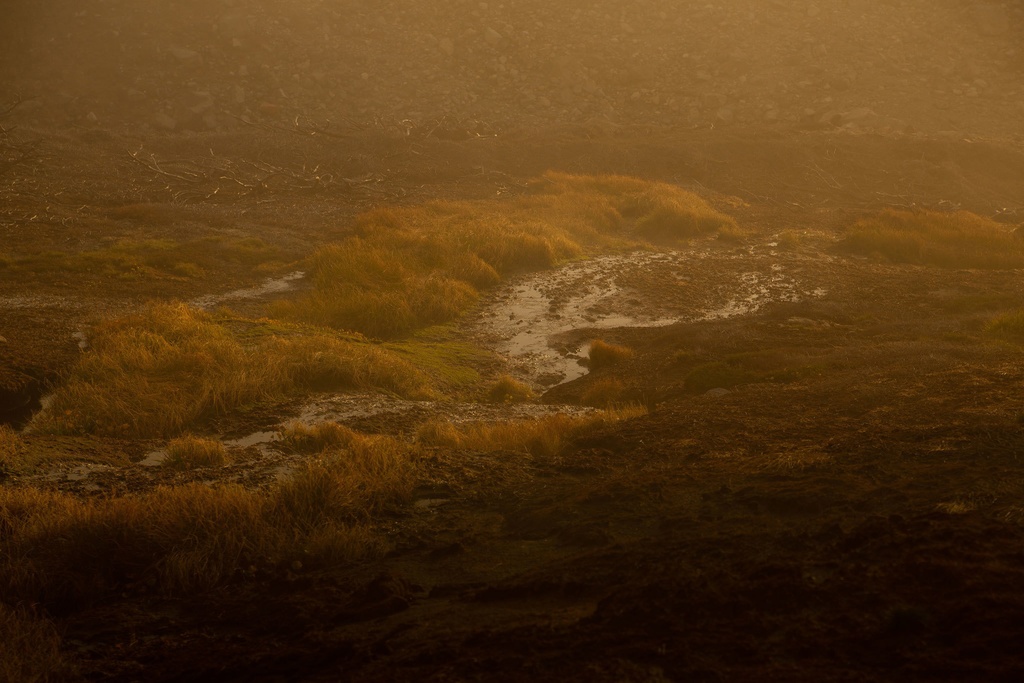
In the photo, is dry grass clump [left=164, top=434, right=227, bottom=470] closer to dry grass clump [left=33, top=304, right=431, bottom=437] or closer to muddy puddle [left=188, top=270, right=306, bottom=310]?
dry grass clump [left=33, top=304, right=431, bottom=437]

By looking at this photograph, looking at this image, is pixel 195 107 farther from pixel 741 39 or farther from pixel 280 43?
pixel 741 39

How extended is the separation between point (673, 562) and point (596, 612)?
715 millimetres

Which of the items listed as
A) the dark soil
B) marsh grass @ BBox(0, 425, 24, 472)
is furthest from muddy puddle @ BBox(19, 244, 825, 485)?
marsh grass @ BBox(0, 425, 24, 472)

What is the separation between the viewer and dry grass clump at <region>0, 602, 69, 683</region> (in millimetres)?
5633

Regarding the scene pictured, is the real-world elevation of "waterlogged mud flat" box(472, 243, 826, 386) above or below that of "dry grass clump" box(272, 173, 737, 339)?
below

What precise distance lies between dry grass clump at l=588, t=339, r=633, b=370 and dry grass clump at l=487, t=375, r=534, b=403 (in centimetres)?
164

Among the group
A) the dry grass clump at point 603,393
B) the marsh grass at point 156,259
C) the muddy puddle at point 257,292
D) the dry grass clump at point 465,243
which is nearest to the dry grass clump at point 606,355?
the dry grass clump at point 603,393

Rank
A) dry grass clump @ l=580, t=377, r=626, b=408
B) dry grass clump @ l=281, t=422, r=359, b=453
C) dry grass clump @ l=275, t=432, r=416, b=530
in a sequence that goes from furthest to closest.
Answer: dry grass clump @ l=580, t=377, r=626, b=408
dry grass clump @ l=281, t=422, r=359, b=453
dry grass clump @ l=275, t=432, r=416, b=530

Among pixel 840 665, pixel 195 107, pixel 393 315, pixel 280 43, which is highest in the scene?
pixel 280 43

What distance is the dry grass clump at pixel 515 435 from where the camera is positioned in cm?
1031

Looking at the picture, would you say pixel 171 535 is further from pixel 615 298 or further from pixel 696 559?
pixel 615 298

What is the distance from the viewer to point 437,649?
5418 millimetres

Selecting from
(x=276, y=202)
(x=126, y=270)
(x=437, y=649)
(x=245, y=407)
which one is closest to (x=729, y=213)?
(x=276, y=202)

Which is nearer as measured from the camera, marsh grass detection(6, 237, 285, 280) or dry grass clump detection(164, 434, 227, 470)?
dry grass clump detection(164, 434, 227, 470)
